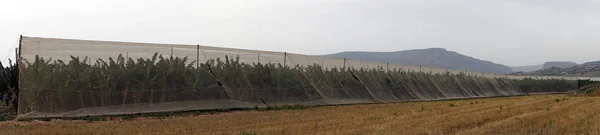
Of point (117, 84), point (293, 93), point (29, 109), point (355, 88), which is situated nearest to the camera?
point (29, 109)

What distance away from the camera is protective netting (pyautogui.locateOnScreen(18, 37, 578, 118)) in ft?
55.0

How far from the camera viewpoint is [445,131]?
1067 centimetres

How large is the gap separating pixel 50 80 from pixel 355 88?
1453cm

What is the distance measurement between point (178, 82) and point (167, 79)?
409 millimetres

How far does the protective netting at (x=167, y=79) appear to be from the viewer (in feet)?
55.0

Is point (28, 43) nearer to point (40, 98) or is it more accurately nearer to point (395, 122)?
point (40, 98)

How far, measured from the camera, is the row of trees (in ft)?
54.7

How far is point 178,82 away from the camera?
1936 cm

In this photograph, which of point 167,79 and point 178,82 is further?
point 178,82

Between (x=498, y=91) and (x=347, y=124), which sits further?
(x=498, y=91)

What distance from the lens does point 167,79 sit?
753 inches

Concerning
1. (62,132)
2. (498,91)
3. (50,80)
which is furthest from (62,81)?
(498,91)

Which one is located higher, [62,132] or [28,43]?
Answer: [28,43]

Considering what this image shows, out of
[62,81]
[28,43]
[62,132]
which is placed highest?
[28,43]
